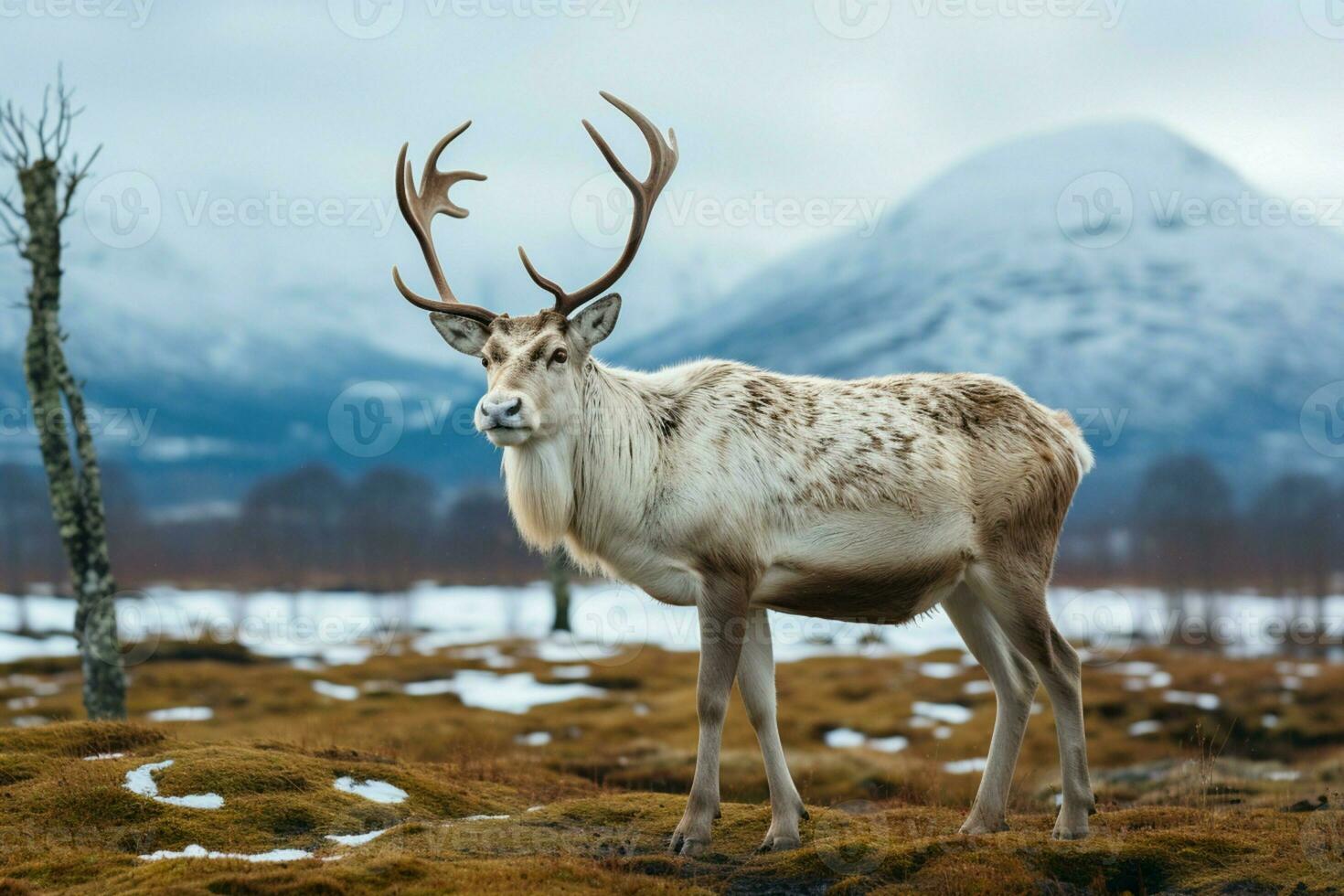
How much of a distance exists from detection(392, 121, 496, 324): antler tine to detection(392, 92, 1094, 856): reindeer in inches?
2.6

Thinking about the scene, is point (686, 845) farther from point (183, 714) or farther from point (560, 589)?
point (560, 589)

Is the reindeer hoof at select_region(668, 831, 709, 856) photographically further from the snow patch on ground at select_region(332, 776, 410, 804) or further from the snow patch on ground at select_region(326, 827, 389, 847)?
the snow patch on ground at select_region(332, 776, 410, 804)

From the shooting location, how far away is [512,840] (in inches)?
332

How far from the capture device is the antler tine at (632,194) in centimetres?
880

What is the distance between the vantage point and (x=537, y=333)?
8648mm

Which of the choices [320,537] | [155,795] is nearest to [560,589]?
[155,795]

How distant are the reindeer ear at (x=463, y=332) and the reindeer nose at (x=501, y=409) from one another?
88 cm

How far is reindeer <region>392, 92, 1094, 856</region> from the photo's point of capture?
836 cm

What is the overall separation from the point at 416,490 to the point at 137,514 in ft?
105

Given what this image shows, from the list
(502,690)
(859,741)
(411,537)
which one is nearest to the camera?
(859,741)

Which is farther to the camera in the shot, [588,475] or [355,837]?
[588,475]

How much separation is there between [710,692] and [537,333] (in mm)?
2744

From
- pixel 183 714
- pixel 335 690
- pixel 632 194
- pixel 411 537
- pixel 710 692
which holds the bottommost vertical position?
pixel 411 537

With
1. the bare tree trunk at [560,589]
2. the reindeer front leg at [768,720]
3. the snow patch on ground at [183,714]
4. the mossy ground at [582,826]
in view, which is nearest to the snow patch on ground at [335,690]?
the snow patch on ground at [183,714]
